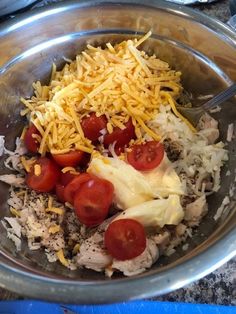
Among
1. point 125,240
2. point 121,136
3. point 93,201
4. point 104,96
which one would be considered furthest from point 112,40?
point 125,240

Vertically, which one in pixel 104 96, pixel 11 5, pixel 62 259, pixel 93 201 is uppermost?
pixel 11 5

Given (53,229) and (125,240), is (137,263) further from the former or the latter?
(53,229)

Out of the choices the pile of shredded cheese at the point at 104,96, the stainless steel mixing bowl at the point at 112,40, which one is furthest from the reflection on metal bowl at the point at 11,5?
the pile of shredded cheese at the point at 104,96

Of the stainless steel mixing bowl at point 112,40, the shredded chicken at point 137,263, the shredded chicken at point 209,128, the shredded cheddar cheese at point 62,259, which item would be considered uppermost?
the stainless steel mixing bowl at point 112,40

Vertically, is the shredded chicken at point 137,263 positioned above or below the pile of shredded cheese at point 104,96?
below

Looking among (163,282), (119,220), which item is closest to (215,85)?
(119,220)

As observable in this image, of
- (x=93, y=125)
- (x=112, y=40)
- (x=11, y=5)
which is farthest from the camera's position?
(x=11, y=5)

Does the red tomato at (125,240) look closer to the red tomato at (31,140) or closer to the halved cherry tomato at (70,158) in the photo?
the halved cherry tomato at (70,158)

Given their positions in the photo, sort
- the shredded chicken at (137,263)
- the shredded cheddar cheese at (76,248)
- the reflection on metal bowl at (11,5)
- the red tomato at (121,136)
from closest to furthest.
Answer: the shredded chicken at (137,263), the shredded cheddar cheese at (76,248), the red tomato at (121,136), the reflection on metal bowl at (11,5)
